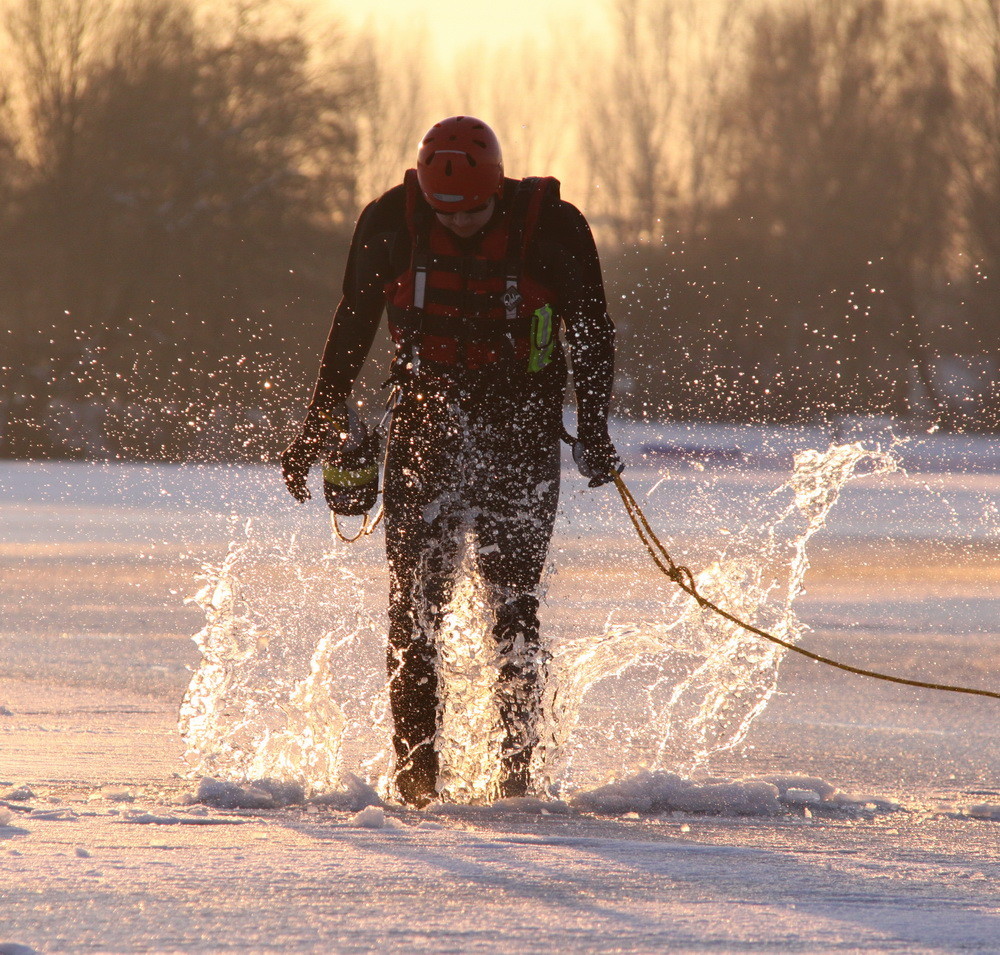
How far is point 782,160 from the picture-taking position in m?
38.4

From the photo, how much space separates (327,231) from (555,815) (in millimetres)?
26601

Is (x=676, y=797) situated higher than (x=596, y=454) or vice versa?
(x=596, y=454)

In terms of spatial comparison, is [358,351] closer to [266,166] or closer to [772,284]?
[266,166]

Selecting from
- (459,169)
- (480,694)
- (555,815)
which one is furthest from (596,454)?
(555,815)

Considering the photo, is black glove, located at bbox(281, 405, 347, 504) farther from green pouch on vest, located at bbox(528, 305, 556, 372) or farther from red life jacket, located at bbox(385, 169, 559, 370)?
green pouch on vest, located at bbox(528, 305, 556, 372)

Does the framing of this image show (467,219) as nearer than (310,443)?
Yes

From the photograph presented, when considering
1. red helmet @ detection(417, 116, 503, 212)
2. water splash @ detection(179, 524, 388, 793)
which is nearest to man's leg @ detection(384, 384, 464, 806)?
water splash @ detection(179, 524, 388, 793)

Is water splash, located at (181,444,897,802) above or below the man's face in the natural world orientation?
below

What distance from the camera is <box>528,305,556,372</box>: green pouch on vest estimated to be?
3.88m

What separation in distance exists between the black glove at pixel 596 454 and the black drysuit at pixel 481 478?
0.5 inches

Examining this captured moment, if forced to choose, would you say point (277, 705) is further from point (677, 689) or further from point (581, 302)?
point (581, 302)

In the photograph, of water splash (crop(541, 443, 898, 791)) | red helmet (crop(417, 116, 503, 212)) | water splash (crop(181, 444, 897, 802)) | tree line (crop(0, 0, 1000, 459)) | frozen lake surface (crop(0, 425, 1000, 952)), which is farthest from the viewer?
tree line (crop(0, 0, 1000, 459))

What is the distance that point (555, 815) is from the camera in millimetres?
3785

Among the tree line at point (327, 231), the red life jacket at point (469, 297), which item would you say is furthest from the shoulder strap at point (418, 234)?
the tree line at point (327, 231)
